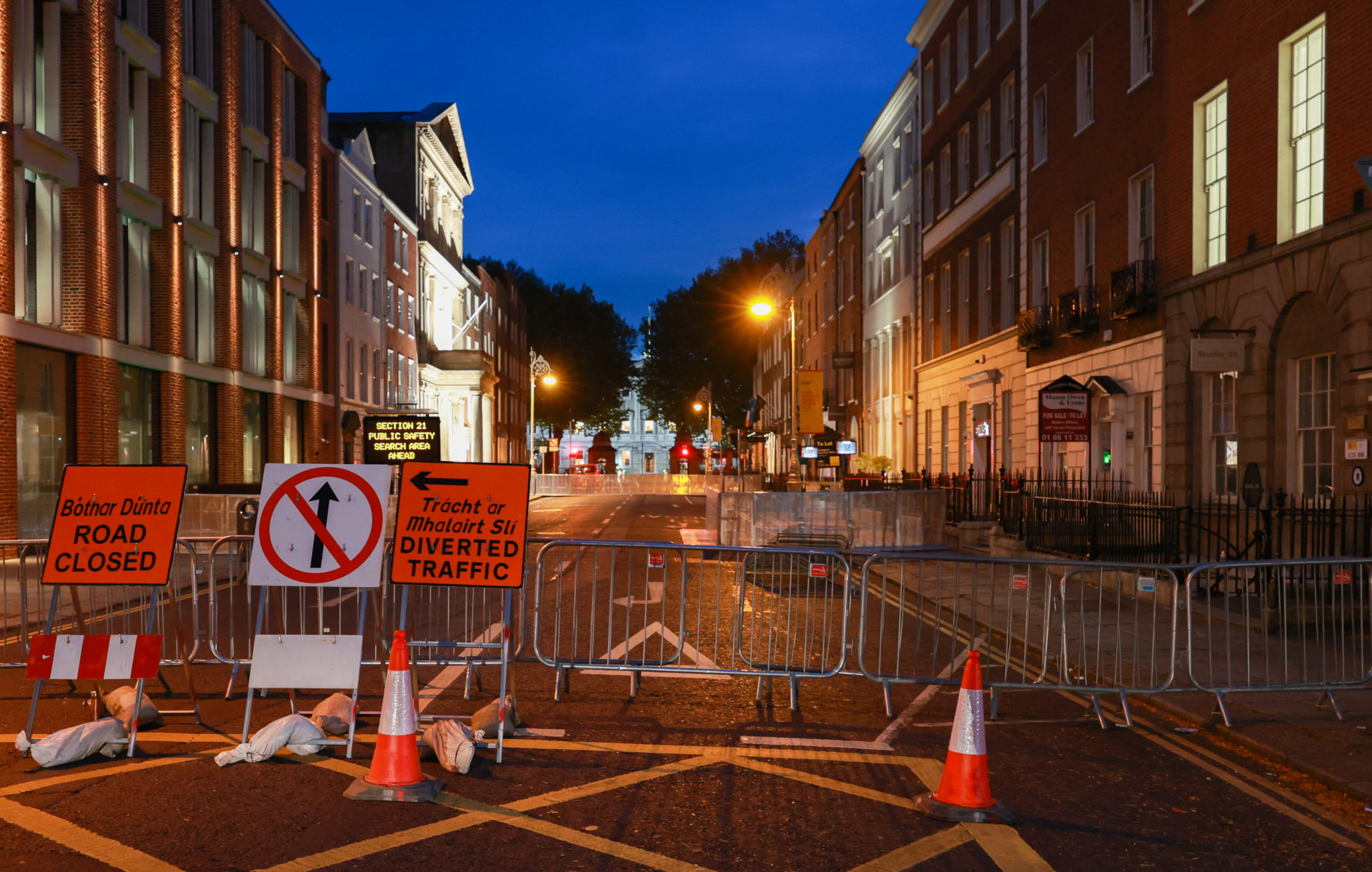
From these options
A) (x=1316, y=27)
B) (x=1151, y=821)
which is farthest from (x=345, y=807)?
(x=1316, y=27)

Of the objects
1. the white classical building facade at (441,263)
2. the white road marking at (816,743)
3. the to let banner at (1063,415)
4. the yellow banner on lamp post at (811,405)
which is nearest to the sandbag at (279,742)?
the white road marking at (816,743)

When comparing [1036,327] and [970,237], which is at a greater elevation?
[970,237]

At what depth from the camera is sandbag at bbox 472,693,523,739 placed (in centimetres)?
735

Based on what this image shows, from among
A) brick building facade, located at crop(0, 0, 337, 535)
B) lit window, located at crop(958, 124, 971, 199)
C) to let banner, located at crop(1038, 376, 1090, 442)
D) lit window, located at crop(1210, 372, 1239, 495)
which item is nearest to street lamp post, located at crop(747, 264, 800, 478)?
lit window, located at crop(958, 124, 971, 199)

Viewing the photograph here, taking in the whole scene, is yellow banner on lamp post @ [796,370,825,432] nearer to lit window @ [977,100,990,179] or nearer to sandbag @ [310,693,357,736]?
lit window @ [977,100,990,179]

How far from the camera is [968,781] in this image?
5.88 m

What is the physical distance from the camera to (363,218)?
4859cm

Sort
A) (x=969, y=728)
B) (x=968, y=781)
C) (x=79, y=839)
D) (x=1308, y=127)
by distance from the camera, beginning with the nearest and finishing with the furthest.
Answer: (x=79, y=839) → (x=968, y=781) → (x=969, y=728) → (x=1308, y=127)

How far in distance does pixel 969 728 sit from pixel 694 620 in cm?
700

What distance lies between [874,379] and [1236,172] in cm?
2930

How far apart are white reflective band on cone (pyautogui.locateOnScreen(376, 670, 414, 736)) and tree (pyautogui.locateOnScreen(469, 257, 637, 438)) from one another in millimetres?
83090

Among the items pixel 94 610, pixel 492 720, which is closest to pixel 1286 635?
pixel 492 720

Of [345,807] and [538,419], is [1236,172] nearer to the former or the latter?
[345,807]

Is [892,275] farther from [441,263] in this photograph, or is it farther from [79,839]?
[79,839]
